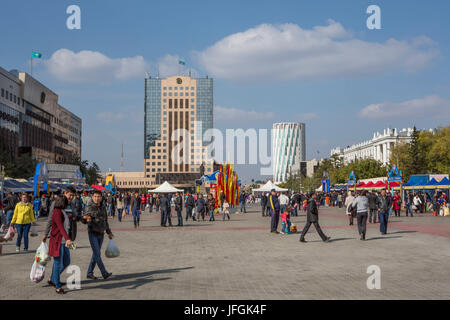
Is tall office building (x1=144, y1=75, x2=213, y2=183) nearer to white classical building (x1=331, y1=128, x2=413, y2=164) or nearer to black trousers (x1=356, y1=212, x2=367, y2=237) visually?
white classical building (x1=331, y1=128, x2=413, y2=164)

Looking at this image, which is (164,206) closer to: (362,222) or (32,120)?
(362,222)

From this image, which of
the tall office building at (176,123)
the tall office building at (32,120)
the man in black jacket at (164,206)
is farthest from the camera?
the tall office building at (176,123)

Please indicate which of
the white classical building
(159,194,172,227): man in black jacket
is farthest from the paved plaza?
the white classical building

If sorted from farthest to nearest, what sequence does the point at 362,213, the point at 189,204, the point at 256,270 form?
the point at 189,204 → the point at 362,213 → the point at 256,270

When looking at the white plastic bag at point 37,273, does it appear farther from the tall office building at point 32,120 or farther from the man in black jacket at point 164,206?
the tall office building at point 32,120

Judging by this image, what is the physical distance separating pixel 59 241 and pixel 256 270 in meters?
4.00

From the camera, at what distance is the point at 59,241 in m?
8.10

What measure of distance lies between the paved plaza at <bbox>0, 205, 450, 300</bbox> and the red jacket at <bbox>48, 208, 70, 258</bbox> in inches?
26.1

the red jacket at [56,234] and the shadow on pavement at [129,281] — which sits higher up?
the red jacket at [56,234]

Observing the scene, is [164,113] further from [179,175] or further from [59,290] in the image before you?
[59,290]

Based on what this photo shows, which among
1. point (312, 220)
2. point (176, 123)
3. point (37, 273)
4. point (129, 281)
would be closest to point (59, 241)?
point (37, 273)

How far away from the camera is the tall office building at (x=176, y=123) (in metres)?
186

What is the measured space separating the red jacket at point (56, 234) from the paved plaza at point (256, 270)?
0.66 m

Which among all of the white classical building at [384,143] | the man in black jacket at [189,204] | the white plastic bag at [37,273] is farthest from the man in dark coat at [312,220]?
the white classical building at [384,143]
